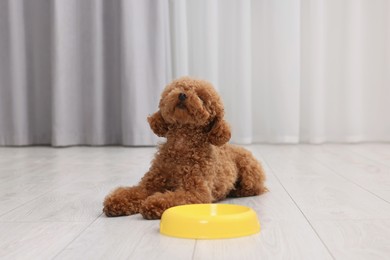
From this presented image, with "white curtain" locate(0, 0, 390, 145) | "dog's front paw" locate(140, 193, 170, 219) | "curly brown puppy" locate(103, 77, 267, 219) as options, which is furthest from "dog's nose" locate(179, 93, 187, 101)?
"white curtain" locate(0, 0, 390, 145)

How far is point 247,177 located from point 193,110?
39 centimetres

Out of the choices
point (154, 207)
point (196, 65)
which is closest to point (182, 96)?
point (154, 207)

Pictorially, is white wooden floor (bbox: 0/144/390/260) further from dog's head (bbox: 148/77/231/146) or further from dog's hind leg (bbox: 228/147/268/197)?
dog's head (bbox: 148/77/231/146)

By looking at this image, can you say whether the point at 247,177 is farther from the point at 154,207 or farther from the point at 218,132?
the point at 154,207

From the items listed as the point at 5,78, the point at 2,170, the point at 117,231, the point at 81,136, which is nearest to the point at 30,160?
the point at 2,170

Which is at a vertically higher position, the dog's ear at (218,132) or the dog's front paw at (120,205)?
the dog's ear at (218,132)

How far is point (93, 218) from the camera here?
1.52 metres

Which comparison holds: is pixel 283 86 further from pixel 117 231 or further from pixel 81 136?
pixel 117 231

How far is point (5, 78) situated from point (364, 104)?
2307 millimetres

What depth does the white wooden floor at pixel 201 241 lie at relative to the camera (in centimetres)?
118

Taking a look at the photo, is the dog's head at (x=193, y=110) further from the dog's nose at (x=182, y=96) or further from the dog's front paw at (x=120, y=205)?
the dog's front paw at (x=120, y=205)

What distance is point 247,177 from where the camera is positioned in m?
1.83

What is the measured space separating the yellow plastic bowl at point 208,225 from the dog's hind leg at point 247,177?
0.51 meters

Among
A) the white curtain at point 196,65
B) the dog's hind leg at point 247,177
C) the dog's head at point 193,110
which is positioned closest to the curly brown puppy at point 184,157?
the dog's head at point 193,110
